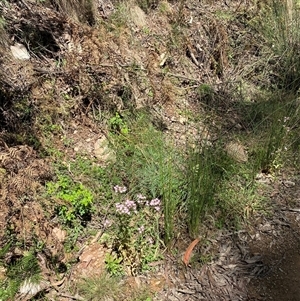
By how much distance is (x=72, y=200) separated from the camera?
2764mm

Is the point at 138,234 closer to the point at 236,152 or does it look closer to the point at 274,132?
the point at 236,152

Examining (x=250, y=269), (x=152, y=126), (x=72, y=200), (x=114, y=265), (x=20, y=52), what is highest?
(x=20, y=52)

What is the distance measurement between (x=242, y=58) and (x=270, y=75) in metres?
0.44

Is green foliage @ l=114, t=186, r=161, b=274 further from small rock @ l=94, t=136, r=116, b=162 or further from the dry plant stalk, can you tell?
small rock @ l=94, t=136, r=116, b=162

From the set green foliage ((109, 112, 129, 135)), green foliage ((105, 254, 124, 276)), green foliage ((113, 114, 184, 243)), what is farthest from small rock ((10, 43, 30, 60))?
green foliage ((105, 254, 124, 276))

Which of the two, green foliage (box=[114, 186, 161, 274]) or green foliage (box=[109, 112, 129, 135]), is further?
green foliage (box=[109, 112, 129, 135])

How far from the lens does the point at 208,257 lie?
2707mm

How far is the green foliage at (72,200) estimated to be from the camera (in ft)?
9.05

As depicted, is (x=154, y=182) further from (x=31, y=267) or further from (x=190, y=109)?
(x=190, y=109)

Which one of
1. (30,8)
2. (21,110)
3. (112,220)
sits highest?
(30,8)

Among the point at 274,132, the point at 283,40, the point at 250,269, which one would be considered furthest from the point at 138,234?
the point at 283,40

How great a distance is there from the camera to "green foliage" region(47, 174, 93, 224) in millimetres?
2760

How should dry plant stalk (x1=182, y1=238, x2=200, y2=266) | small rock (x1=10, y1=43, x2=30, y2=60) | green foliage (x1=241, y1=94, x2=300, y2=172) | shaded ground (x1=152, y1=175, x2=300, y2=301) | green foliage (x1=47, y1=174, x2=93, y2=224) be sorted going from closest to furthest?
shaded ground (x1=152, y1=175, x2=300, y2=301) < dry plant stalk (x1=182, y1=238, x2=200, y2=266) < green foliage (x1=47, y1=174, x2=93, y2=224) < green foliage (x1=241, y1=94, x2=300, y2=172) < small rock (x1=10, y1=43, x2=30, y2=60)

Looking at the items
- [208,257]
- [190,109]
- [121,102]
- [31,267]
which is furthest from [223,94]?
[31,267]
